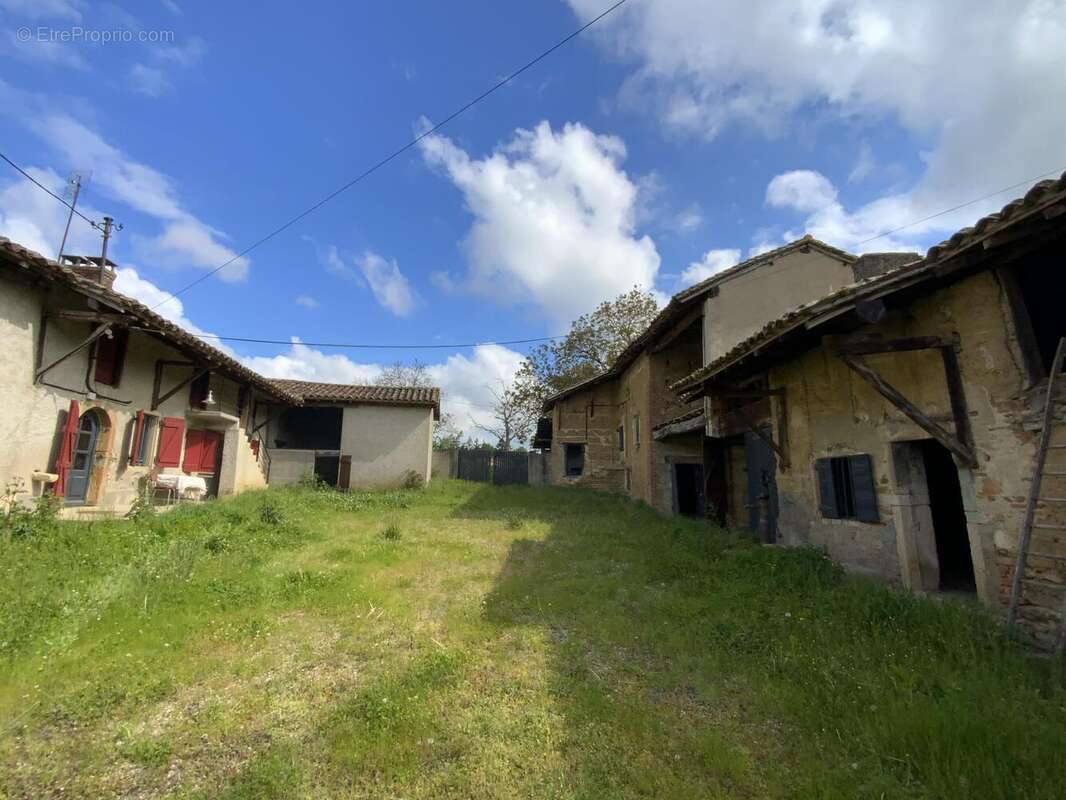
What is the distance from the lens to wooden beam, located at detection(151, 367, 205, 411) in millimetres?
10766

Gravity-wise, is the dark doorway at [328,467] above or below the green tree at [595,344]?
below

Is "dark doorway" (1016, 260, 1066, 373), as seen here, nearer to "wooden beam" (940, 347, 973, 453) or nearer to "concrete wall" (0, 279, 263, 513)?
"wooden beam" (940, 347, 973, 453)

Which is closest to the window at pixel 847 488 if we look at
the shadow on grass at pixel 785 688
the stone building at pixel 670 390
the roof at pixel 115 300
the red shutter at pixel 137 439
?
the shadow on grass at pixel 785 688

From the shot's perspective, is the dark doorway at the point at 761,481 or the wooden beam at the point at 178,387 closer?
the dark doorway at the point at 761,481

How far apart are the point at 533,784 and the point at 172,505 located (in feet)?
37.2

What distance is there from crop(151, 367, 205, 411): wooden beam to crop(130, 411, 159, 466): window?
0.96ft

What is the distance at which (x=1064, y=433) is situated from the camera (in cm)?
412

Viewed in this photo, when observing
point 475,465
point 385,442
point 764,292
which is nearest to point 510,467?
point 475,465

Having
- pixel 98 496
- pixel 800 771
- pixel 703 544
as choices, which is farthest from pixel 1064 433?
pixel 98 496

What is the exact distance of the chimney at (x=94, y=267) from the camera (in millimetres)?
12227

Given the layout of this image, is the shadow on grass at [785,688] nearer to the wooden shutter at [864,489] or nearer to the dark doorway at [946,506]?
the wooden shutter at [864,489]

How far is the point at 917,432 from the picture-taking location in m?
5.43

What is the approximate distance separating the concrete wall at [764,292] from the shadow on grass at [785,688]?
241 inches

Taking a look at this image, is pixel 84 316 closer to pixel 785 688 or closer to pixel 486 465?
pixel 785 688
